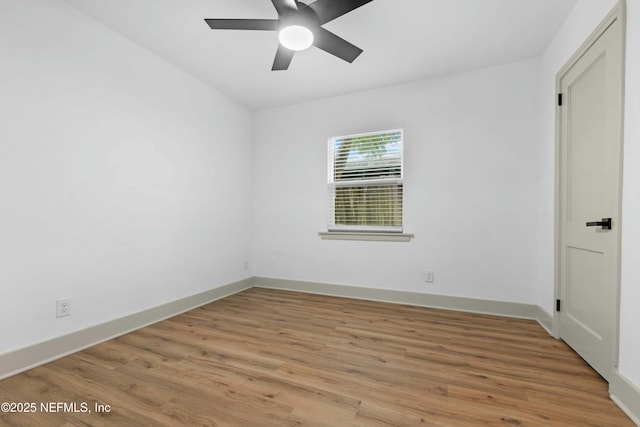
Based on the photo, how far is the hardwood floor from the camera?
1466 millimetres

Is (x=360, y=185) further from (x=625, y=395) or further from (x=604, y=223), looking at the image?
(x=625, y=395)

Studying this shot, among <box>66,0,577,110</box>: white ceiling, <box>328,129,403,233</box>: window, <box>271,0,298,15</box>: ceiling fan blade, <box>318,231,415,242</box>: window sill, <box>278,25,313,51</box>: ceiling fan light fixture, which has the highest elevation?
<box>66,0,577,110</box>: white ceiling

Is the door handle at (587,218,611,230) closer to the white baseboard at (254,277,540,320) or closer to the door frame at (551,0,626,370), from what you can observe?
the door frame at (551,0,626,370)

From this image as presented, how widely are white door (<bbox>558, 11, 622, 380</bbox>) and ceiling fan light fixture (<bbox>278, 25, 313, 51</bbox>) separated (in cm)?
181

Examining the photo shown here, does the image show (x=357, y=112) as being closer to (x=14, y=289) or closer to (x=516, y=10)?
(x=516, y=10)

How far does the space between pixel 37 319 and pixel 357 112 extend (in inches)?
140

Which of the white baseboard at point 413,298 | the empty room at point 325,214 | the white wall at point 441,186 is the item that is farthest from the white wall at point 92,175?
the white wall at point 441,186

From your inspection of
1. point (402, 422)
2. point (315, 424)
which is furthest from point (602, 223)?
point (315, 424)

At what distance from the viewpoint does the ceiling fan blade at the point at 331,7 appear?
A: 71.2 inches

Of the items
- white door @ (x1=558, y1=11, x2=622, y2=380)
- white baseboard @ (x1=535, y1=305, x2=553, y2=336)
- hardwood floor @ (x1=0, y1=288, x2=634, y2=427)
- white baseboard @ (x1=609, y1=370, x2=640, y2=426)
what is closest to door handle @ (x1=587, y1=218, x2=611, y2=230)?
white door @ (x1=558, y1=11, x2=622, y2=380)

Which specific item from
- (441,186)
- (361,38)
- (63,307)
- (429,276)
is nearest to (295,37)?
(361,38)

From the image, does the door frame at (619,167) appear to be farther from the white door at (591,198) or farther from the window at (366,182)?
the window at (366,182)

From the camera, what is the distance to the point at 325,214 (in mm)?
3887

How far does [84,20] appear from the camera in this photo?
229cm
